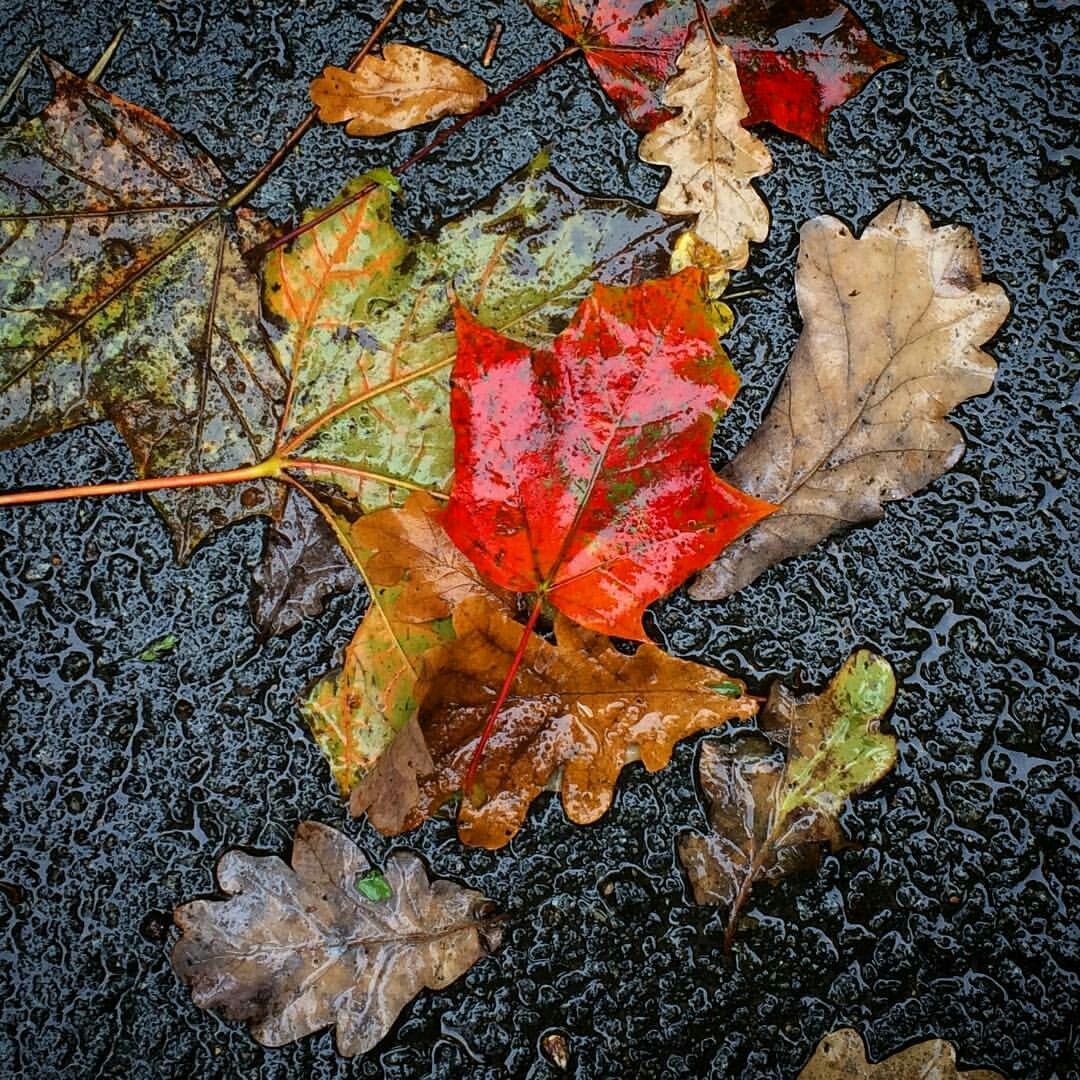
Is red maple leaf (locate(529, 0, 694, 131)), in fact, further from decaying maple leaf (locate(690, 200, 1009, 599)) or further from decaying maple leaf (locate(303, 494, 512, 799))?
decaying maple leaf (locate(303, 494, 512, 799))

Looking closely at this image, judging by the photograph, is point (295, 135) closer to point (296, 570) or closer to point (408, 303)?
point (408, 303)

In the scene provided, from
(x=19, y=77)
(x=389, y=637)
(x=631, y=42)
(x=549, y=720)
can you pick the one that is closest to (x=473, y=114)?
(x=631, y=42)

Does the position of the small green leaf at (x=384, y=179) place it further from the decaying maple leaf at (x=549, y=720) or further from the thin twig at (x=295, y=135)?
the decaying maple leaf at (x=549, y=720)

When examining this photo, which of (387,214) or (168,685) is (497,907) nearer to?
(168,685)

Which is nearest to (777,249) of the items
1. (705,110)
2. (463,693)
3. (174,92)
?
(705,110)

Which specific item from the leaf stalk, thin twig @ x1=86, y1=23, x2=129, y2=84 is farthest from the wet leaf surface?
the leaf stalk
